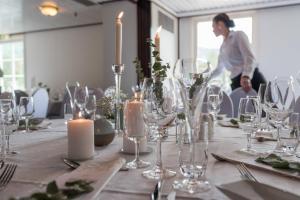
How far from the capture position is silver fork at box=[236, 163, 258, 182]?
69cm

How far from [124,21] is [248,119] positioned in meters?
3.79

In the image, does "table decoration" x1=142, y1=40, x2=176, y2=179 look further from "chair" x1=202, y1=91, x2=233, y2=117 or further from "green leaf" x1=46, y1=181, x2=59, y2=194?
"chair" x1=202, y1=91, x2=233, y2=117

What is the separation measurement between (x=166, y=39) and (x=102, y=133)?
13.9 ft

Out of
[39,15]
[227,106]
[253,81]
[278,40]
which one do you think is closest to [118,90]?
[227,106]

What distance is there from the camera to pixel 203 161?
71 centimetres

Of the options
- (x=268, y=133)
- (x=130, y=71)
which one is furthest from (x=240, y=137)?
(x=130, y=71)

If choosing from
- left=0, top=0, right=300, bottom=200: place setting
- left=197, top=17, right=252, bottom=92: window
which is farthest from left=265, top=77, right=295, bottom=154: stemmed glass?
left=197, top=17, right=252, bottom=92: window

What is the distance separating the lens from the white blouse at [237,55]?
3051 millimetres

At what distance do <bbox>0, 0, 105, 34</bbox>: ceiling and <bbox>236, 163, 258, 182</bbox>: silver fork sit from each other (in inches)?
167

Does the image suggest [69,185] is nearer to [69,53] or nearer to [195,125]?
[195,125]

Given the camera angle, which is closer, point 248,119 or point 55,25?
point 248,119

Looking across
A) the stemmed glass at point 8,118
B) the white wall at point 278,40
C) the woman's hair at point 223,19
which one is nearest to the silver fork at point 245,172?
the stemmed glass at point 8,118

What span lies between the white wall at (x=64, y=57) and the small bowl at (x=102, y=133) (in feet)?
17.5

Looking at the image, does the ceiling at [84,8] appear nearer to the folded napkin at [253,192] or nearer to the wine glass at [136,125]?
the wine glass at [136,125]
